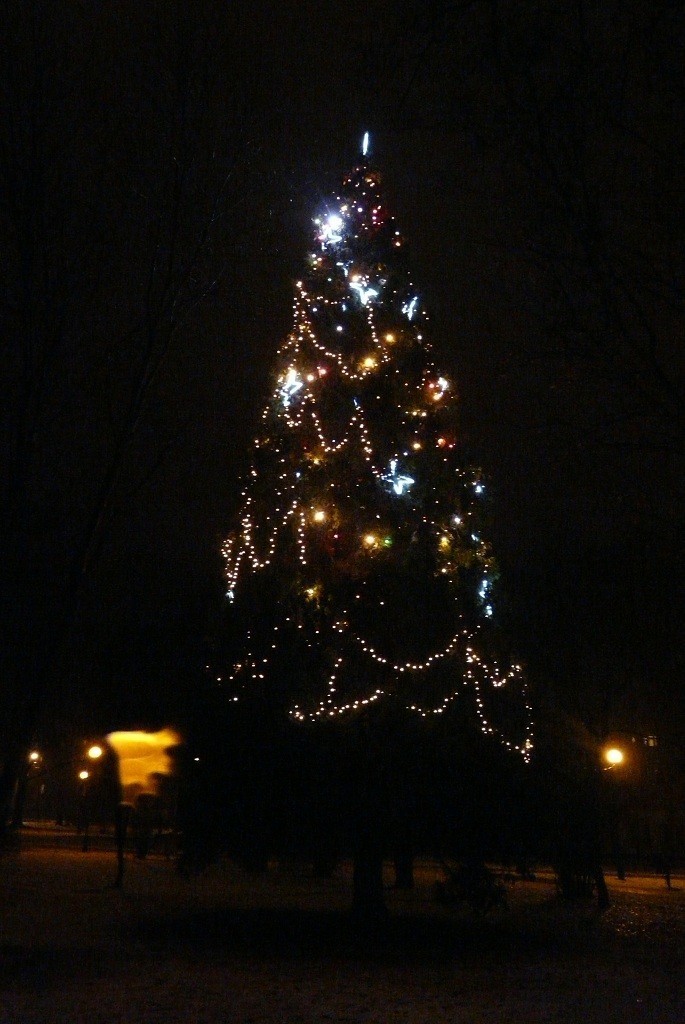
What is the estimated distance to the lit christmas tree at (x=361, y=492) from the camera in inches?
619

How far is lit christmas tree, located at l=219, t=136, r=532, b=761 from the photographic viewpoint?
15.7 meters

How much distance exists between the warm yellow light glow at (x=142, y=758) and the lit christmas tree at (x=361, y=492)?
210cm

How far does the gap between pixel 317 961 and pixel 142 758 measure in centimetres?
675

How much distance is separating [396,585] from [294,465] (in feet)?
7.05

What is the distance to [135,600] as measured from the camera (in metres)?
44.6

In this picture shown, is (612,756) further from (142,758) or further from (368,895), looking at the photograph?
(142,758)

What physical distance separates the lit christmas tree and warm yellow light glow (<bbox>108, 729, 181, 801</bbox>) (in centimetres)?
210

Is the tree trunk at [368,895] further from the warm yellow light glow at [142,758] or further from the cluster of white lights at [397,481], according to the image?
the cluster of white lights at [397,481]

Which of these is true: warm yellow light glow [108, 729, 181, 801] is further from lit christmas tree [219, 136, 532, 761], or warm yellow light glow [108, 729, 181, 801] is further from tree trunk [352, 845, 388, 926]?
tree trunk [352, 845, 388, 926]

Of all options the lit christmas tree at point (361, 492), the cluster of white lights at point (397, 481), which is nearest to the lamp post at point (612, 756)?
the lit christmas tree at point (361, 492)

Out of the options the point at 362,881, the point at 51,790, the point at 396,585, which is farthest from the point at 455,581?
the point at 51,790

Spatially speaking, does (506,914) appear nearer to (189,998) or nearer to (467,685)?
(467,685)

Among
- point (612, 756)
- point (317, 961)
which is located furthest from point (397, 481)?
point (612, 756)

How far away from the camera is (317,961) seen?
44.4 ft
